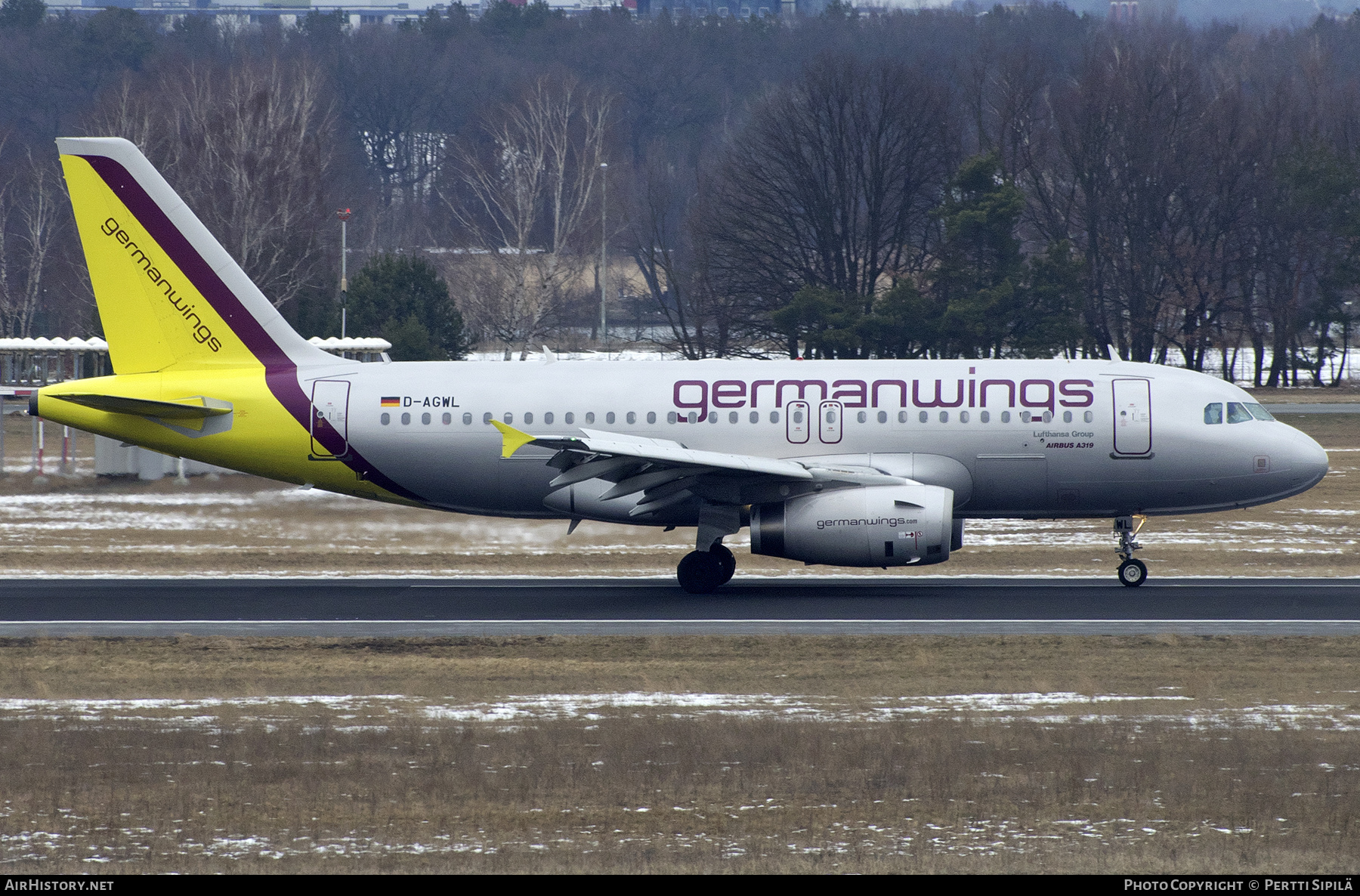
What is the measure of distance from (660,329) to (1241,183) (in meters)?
39.1

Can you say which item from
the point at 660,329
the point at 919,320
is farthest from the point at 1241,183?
the point at 660,329

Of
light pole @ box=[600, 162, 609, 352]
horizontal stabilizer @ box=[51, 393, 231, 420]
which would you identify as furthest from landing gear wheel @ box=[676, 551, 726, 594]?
light pole @ box=[600, 162, 609, 352]

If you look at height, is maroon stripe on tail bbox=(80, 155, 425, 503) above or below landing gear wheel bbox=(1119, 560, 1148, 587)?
above

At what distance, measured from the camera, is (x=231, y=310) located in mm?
26594

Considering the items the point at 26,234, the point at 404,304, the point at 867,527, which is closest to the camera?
the point at 867,527

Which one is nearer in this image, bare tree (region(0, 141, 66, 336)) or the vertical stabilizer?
the vertical stabilizer

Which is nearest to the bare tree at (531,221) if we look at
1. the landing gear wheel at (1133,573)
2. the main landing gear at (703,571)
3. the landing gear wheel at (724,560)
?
Answer: the landing gear wheel at (724,560)

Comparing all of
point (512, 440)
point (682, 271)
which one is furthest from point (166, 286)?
point (682, 271)

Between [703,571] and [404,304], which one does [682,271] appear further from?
[703,571]

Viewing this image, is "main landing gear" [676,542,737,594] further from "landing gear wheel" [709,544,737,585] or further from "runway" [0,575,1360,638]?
"runway" [0,575,1360,638]

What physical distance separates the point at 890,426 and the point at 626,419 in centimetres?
427

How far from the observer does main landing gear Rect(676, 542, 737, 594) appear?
2519cm

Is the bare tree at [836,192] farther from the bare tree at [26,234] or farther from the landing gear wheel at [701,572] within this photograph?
the landing gear wheel at [701,572]

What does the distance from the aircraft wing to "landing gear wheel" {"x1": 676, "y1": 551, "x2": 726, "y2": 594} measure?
0.98 m
